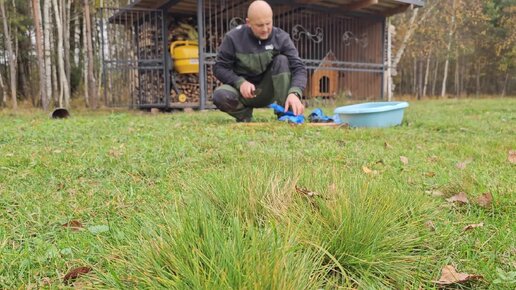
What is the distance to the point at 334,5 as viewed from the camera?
365 inches

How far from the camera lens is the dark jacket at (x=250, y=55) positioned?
4090mm

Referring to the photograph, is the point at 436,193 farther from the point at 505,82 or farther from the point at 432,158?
the point at 505,82

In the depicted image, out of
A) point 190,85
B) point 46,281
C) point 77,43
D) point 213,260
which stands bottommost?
point 46,281

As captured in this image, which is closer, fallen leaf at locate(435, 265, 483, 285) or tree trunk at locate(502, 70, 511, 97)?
fallen leaf at locate(435, 265, 483, 285)

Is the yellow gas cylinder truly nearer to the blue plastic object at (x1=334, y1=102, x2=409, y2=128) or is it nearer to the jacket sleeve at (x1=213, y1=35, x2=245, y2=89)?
the jacket sleeve at (x1=213, y1=35, x2=245, y2=89)

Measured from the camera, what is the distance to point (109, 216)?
4.55 ft

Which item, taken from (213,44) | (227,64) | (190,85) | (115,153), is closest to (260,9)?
(227,64)

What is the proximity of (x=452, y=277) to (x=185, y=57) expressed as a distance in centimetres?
811

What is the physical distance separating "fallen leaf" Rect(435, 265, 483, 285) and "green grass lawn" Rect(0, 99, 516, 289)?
17 millimetres

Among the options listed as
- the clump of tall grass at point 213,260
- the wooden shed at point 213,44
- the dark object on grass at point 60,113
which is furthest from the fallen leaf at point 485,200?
the wooden shed at point 213,44

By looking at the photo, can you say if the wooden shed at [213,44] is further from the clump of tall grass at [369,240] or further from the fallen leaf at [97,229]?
the clump of tall grass at [369,240]

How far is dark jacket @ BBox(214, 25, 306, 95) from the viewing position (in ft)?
13.4

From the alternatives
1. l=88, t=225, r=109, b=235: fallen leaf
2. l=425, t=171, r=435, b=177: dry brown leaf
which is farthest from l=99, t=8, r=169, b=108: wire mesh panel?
l=88, t=225, r=109, b=235: fallen leaf

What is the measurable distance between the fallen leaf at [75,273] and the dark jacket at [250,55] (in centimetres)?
318
